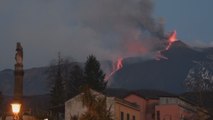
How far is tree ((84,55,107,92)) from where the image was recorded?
83969 millimetres

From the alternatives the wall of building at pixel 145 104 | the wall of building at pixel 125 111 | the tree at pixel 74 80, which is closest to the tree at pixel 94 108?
the wall of building at pixel 125 111

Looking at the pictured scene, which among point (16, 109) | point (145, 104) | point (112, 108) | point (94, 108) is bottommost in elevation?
point (16, 109)

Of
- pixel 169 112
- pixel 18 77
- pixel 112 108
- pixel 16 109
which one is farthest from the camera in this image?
pixel 169 112

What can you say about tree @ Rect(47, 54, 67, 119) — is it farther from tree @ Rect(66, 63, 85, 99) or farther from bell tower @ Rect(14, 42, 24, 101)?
bell tower @ Rect(14, 42, 24, 101)

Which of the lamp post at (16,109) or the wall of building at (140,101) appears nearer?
the lamp post at (16,109)

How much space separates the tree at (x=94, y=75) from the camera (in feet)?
275

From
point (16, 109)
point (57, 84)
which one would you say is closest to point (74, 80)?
point (57, 84)

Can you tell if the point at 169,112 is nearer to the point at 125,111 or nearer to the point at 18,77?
the point at 125,111

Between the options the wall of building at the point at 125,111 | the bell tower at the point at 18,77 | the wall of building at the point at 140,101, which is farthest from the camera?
the wall of building at the point at 140,101

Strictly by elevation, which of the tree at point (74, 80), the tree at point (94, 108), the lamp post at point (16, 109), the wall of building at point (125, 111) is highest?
the tree at point (74, 80)

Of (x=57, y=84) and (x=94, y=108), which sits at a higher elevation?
(x=57, y=84)

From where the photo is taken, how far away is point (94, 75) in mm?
85562

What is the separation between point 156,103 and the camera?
83625 millimetres

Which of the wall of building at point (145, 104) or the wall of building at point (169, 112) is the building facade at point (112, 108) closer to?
the wall of building at point (169, 112)
